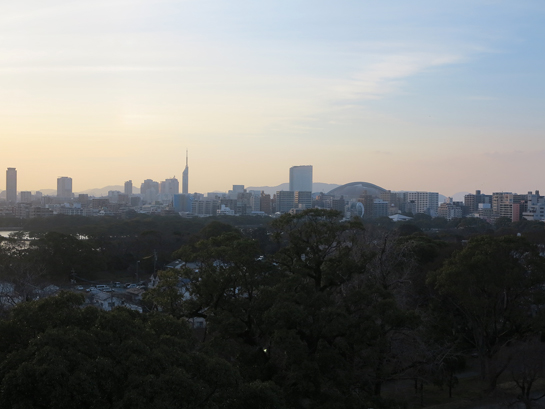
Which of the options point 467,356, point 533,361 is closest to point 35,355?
point 533,361

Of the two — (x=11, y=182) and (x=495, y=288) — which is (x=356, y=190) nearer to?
(x=11, y=182)

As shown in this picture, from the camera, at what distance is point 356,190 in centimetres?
11400

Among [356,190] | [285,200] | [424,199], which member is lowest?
[285,200]

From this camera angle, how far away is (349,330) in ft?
22.9

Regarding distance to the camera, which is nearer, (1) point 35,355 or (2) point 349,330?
(1) point 35,355

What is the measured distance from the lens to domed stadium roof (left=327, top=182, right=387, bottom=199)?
11269 cm

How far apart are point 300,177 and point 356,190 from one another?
20885 millimetres

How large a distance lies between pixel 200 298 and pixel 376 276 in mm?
2974

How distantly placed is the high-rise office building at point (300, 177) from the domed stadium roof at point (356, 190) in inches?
611

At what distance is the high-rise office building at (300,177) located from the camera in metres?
131

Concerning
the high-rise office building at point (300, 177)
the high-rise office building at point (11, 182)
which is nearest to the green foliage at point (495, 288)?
the high-rise office building at point (300, 177)

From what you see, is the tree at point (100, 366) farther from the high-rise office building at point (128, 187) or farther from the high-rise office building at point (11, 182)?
the high-rise office building at point (128, 187)

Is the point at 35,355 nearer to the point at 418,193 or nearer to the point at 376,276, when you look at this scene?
the point at 376,276

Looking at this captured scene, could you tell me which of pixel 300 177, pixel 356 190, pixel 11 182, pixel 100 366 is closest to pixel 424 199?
pixel 356 190
